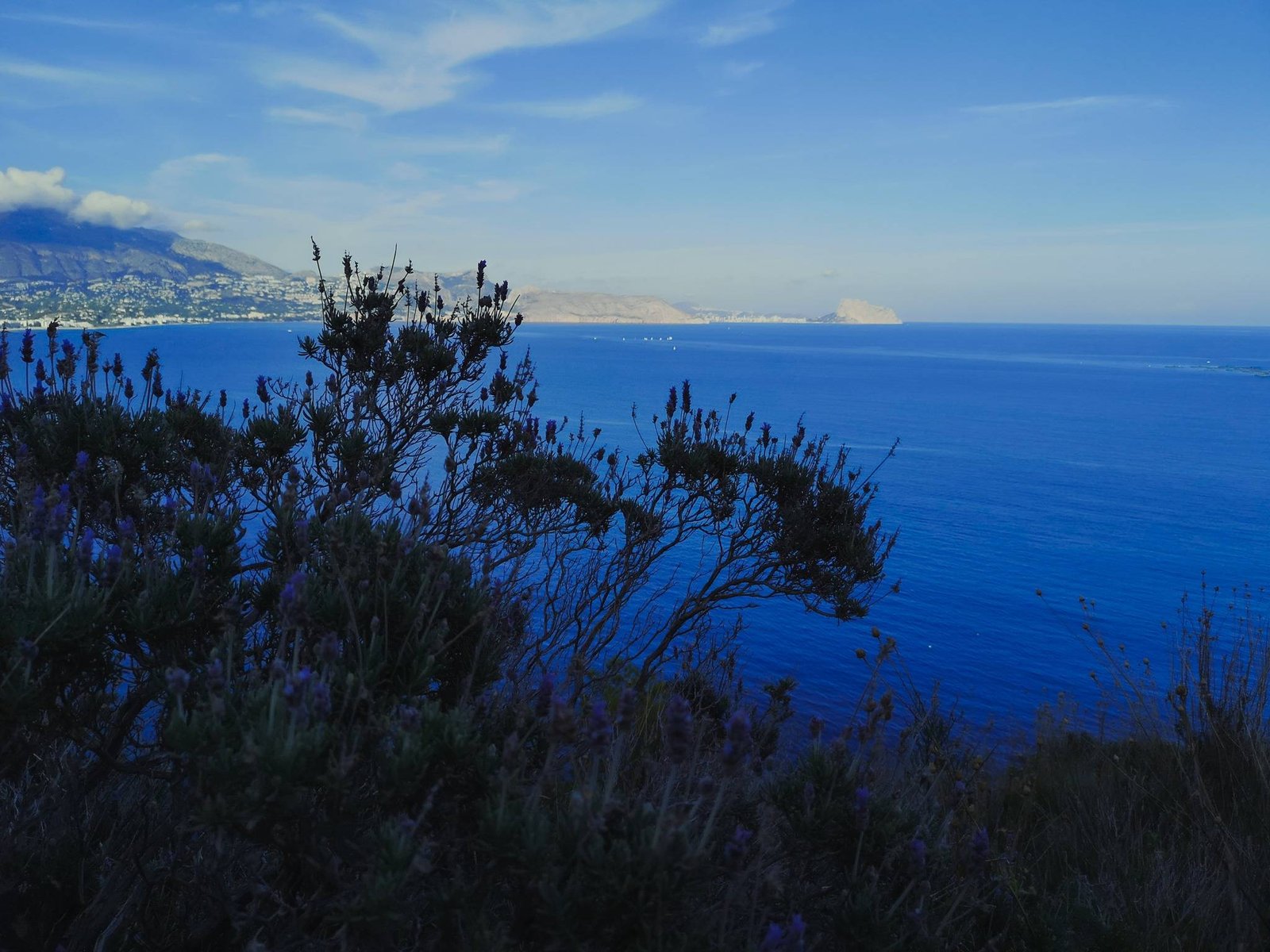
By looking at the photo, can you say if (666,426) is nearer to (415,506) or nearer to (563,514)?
(563,514)

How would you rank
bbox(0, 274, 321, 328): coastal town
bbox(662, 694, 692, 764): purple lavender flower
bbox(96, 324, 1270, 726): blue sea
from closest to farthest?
bbox(662, 694, 692, 764): purple lavender flower, bbox(96, 324, 1270, 726): blue sea, bbox(0, 274, 321, 328): coastal town

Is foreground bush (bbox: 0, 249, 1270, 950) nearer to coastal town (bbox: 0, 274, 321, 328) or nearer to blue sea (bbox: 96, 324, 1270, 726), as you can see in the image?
blue sea (bbox: 96, 324, 1270, 726)

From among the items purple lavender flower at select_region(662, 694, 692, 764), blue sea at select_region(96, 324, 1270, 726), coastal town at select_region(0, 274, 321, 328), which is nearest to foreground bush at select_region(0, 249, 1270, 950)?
purple lavender flower at select_region(662, 694, 692, 764)

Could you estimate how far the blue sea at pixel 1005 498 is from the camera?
19703 millimetres

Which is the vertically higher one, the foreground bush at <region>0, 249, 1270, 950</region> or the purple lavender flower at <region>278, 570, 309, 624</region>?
the purple lavender flower at <region>278, 570, 309, 624</region>

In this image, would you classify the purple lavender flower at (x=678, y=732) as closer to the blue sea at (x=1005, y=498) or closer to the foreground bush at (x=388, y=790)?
the foreground bush at (x=388, y=790)

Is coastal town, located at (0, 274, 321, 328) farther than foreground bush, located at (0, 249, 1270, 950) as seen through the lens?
Yes

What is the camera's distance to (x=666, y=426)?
7.42 metres

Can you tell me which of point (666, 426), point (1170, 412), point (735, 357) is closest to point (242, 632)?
point (666, 426)

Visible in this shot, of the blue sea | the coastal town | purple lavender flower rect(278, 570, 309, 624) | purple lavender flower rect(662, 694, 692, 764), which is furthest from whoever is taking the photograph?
the coastal town

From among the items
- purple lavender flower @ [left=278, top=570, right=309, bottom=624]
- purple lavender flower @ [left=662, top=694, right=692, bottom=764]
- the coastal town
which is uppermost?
the coastal town

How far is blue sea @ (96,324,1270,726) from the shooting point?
19.7m

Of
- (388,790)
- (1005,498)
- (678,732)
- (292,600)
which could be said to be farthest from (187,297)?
(678,732)

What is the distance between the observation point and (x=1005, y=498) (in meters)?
36.2
